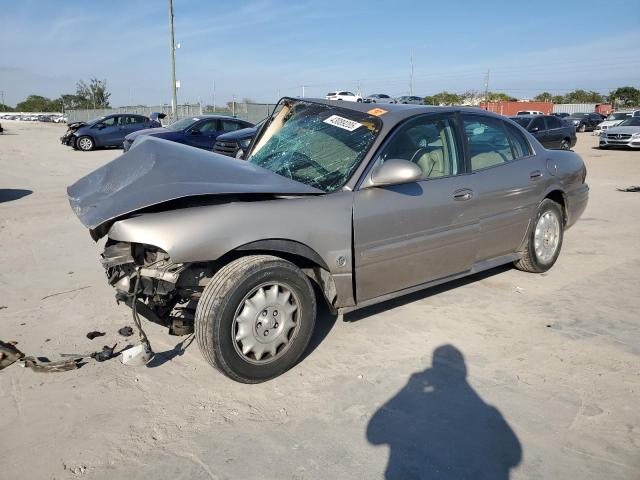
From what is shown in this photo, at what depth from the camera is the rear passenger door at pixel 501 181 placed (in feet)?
13.8

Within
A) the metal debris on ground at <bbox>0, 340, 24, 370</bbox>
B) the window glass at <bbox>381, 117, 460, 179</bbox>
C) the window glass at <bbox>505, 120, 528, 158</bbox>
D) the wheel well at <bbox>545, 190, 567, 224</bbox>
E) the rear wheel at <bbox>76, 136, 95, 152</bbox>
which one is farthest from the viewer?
the rear wheel at <bbox>76, 136, 95, 152</bbox>

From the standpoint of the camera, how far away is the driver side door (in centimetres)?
344

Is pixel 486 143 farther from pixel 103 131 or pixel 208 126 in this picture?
pixel 103 131

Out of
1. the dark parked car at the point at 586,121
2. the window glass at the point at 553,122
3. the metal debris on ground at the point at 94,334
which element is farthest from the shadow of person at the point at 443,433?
the dark parked car at the point at 586,121

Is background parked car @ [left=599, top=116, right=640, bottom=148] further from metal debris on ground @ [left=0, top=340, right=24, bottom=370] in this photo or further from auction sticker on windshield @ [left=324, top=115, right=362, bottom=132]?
metal debris on ground @ [left=0, top=340, right=24, bottom=370]

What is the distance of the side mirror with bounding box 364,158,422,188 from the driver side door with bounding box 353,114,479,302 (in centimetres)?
13

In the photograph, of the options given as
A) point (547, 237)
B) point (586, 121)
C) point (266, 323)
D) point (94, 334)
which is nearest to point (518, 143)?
point (547, 237)

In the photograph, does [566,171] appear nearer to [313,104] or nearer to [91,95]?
[313,104]

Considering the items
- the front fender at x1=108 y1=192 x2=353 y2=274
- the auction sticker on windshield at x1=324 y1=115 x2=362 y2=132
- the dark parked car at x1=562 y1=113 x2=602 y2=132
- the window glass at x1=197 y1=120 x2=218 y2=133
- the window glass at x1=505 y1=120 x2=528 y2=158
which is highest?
the dark parked car at x1=562 y1=113 x2=602 y2=132

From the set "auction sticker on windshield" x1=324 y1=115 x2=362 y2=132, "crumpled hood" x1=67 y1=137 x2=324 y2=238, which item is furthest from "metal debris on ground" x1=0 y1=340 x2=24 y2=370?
"auction sticker on windshield" x1=324 y1=115 x2=362 y2=132

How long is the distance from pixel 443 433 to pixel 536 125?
18.2m

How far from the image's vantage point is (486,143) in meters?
4.45

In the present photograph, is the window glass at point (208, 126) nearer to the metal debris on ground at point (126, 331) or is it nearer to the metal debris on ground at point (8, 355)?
the metal debris on ground at point (126, 331)

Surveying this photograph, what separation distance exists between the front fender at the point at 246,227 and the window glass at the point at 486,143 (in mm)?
1471
